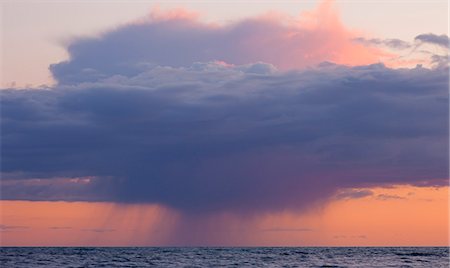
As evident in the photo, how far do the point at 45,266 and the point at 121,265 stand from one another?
8.77 m

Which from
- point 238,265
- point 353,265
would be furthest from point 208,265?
point 353,265

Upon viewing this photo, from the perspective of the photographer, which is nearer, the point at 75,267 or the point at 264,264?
the point at 75,267

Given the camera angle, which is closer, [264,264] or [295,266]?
[295,266]

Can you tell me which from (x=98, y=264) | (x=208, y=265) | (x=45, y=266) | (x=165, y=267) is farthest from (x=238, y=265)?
(x=45, y=266)

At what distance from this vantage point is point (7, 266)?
83000 millimetres

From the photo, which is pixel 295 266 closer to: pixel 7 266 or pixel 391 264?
pixel 391 264

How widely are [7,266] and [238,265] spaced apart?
26222mm

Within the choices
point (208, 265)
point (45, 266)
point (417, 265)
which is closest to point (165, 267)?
point (208, 265)

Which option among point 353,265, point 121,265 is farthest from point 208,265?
point 353,265

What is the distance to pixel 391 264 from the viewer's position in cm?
8406

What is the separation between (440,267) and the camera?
3093 inches

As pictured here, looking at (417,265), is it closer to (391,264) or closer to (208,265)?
(391,264)

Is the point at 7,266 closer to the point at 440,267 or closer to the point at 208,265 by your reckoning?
the point at 208,265

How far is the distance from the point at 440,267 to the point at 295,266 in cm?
1555
